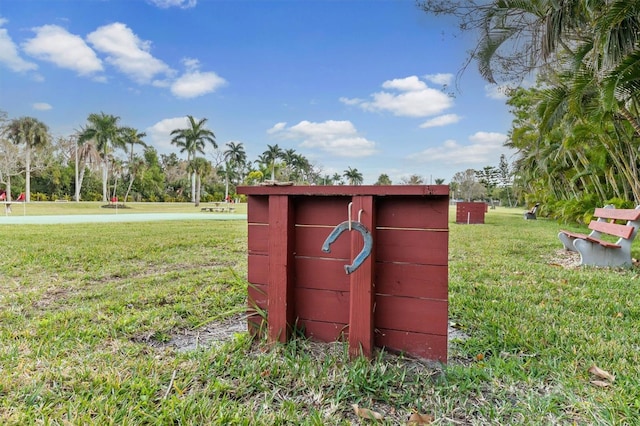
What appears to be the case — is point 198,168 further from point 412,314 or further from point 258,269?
point 412,314

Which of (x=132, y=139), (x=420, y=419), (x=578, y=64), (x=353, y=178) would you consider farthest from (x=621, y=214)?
(x=132, y=139)

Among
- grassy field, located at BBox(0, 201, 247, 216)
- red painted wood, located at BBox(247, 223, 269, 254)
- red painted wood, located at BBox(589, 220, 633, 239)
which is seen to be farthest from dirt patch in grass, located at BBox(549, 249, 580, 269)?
grassy field, located at BBox(0, 201, 247, 216)

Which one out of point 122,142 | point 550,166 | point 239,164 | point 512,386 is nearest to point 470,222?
point 550,166

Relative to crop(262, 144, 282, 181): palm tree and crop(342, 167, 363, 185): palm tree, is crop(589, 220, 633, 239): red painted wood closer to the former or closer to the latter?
crop(342, 167, 363, 185): palm tree

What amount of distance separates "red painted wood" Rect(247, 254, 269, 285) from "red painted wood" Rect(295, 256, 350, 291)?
18 cm

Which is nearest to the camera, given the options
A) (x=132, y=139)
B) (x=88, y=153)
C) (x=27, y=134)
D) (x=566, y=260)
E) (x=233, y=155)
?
(x=566, y=260)

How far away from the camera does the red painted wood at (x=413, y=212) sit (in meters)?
1.61

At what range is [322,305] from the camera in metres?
1.84

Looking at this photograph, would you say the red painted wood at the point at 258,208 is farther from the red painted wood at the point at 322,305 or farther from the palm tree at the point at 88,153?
the palm tree at the point at 88,153

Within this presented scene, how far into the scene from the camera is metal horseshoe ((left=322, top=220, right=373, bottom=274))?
1496 millimetres

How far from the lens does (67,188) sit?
37.4 m

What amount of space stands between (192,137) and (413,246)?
33792 millimetres

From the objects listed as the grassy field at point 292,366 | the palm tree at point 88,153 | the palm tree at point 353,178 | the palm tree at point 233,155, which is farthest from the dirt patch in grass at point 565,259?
the palm tree at point 233,155

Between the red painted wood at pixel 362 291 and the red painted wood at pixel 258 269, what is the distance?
486 millimetres
